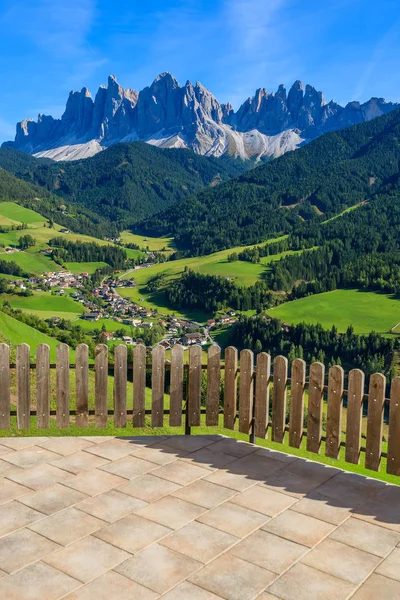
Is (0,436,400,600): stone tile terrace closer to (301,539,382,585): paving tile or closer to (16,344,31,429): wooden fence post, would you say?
(301,539,382,585): paving tile

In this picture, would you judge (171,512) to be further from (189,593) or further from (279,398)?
(279,398)

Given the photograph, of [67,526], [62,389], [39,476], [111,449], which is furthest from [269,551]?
[62,389]

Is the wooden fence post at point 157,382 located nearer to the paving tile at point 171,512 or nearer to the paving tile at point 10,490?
the paving tile at point 171,512

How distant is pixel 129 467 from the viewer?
878 cm

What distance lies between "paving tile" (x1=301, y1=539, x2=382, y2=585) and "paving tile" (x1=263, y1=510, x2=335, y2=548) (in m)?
0.17

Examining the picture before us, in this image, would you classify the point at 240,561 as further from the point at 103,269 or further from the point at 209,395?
the point at 103,269

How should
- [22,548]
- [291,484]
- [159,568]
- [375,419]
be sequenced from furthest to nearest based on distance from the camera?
[375,419] → [291,484] → [22,548] → [159,568]

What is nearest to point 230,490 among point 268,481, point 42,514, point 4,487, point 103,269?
point 268,481

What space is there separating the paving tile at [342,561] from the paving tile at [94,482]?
10.1 ft

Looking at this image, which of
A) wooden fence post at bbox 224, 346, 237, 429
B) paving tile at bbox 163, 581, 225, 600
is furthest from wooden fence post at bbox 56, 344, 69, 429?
paving tile at bbox 163, 581, 225, 600

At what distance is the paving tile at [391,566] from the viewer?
5.98 meters

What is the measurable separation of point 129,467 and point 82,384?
2.07 meters

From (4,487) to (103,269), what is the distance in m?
192

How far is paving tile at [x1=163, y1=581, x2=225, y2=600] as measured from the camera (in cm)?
548
